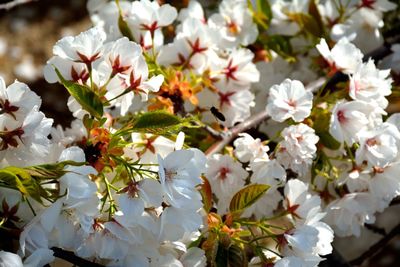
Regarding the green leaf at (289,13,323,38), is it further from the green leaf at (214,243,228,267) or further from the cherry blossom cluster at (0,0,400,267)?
the green leaf at (214,243,228,267)

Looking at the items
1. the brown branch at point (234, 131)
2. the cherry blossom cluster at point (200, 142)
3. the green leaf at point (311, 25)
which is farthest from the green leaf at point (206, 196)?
the green leaf at point (311, 25)

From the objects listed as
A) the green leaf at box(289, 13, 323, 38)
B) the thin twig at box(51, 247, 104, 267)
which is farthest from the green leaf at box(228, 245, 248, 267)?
the green leaf at box(289, 13, 323, 38)

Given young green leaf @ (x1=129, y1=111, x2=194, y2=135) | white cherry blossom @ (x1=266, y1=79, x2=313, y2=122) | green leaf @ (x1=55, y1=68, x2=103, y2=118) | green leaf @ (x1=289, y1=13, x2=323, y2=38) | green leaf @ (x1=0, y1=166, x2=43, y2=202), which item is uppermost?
green leaf @ (x1=55, y1=68, x2=103, y2=118)

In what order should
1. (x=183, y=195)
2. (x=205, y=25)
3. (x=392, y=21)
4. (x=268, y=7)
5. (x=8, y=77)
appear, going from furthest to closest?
(x=8, y=77) → (x=392, y=21) → (x=268, y=7) → (x=205, y=25) → (x=183, y=195)

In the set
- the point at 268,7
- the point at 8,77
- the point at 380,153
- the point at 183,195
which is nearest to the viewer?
the point at 183,195

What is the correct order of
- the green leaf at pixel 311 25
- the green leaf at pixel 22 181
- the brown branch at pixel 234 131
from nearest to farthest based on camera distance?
the green leaf at pixel 22 181, the brown branch at pixel 234 131, the green leaf at pixel 311 25

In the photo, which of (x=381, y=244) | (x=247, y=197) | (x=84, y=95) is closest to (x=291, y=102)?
(x=247, y=197)

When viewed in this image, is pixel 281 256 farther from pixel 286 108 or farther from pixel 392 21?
pixel 392 21

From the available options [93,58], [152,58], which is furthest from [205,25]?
[93,58]

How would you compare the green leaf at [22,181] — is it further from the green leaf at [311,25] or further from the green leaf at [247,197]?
the green leaf at [311,25]
